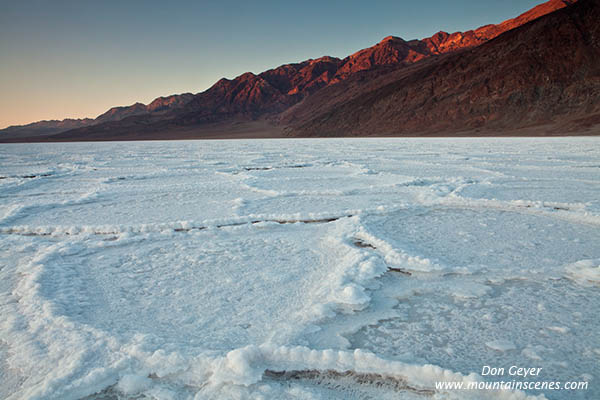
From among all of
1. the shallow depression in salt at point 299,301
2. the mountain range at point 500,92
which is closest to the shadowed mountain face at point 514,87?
the mountain range at point 500,92

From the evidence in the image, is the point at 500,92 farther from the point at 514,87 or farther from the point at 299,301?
the point at 299,301

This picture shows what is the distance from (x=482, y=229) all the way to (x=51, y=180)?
25.9 feet

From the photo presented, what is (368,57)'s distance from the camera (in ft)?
431

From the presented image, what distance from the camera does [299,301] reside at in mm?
1951

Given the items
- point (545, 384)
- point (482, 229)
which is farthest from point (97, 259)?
point (482, 229)

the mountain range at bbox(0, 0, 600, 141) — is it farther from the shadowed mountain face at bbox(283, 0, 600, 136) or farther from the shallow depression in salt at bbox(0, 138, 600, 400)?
the shallow depression in salt at bbox(0, 138, 600, 400)

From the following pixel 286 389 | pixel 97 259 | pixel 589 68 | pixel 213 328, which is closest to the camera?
pixel 286 389

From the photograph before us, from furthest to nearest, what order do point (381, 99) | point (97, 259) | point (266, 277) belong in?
1. point (381, 99)
2. point (97, 259)
3. point (266, 277)

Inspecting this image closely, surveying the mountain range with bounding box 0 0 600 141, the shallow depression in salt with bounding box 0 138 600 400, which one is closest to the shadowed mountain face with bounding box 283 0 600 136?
the mountain range with bounding box 0 0 600 141

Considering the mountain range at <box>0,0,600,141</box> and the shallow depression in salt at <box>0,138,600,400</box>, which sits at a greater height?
the mountain range at <box>0,0,600,141</box>

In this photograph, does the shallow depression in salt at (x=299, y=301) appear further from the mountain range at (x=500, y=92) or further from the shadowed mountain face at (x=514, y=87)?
the shadowed mountain face at (x=514, y=87)

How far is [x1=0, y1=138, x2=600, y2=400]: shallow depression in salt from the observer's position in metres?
1.35

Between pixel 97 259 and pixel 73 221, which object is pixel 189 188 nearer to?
pixel 73 221

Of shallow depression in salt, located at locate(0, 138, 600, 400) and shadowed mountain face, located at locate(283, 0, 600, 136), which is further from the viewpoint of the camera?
shadowed mountain face, located at locate(283, 0, 600, 136)
